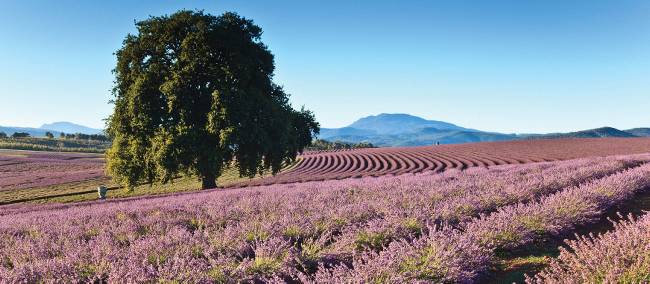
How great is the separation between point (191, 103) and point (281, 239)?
15.1 meters

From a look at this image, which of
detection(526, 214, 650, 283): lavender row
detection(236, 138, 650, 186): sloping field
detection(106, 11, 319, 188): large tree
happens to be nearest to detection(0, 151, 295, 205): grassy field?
detection(106, 11, 319, 188): large tree

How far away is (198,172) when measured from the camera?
68.7 ft

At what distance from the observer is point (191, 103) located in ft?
65.9

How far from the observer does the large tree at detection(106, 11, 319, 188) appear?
19.5 meters

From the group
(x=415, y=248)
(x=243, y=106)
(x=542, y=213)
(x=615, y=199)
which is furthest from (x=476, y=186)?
(x=243, y=106)

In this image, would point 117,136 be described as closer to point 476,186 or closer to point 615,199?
point 476,186

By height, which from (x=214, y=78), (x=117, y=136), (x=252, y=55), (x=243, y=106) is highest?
(x=252, y=55)

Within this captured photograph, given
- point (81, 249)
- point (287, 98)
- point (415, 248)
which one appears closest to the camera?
point (415, 248)

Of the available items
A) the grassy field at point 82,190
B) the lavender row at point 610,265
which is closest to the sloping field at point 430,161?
the grassy field at point 82,190

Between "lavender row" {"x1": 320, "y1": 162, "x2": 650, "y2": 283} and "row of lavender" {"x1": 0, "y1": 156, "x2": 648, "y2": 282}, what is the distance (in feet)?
0.09

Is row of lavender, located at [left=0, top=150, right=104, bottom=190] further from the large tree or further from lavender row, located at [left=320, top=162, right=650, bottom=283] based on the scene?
lavender row, located at [left=320, top=162, right=650, bottom=283]

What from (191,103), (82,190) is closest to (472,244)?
(191,103)

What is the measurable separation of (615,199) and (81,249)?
10536 millimetres

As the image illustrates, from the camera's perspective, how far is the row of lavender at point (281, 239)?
16.3 ft
